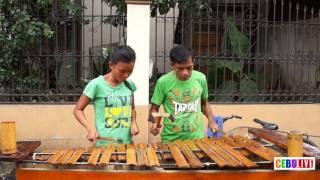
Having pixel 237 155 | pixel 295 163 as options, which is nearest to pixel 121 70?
pixel 237 155

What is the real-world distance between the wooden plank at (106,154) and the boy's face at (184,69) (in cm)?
89

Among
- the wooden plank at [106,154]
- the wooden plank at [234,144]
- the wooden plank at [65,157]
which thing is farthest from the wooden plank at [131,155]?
the wooden plank at [234,144]

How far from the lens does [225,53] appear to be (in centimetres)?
720

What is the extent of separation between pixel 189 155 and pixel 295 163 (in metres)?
0.64

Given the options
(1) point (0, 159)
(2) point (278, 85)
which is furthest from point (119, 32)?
(1) point (0, 159)

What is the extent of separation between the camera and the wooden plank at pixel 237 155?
9.22 feet

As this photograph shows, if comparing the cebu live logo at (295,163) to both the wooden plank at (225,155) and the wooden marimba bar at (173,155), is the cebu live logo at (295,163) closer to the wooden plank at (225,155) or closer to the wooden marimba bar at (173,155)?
the wooden marimba bar at (173,155)

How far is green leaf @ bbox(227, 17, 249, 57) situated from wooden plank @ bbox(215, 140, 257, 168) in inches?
154

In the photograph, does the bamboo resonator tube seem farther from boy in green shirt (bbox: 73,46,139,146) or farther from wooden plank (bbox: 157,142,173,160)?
wooden plank (bbox: 157,142,173,160)

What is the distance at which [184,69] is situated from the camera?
12.2ft

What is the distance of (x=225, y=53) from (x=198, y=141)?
397 cm

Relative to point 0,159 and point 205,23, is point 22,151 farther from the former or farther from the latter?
point 205,23

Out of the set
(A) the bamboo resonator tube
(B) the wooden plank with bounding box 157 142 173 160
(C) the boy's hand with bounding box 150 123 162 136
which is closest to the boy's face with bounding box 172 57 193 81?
(C) the boy's hand with bounding box 150 123 162 136

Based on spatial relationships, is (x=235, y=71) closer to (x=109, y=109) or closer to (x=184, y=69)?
(x=184, y=69)
